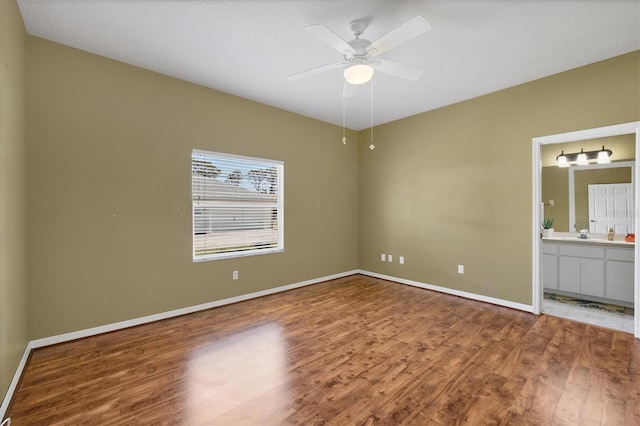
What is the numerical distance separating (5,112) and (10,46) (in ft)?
1.73

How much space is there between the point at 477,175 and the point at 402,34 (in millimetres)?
2665

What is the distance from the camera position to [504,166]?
147 inches

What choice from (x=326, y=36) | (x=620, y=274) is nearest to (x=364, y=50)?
(x=326, y=36)

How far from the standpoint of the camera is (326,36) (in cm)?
206

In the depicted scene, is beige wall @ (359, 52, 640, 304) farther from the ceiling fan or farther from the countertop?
the ceiling fan

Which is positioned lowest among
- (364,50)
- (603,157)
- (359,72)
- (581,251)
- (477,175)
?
(581,251)

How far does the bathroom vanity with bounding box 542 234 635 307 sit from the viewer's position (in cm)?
357

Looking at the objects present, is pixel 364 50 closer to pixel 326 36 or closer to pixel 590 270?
pixel 326 36

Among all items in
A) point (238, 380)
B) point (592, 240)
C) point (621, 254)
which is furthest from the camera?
point (592, 240)

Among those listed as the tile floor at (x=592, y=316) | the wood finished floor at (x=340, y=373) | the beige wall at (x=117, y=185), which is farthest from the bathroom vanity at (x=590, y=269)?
the beige wall at (x=117, y=185)

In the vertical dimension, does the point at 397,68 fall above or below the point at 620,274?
above

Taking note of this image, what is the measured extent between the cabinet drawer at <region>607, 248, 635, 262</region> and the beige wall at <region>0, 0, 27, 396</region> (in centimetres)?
608

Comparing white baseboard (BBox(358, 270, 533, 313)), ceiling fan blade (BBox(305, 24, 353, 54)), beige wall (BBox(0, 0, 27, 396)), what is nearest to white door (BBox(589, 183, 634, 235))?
white baseboard (BBox(358, 270, 533, 313))

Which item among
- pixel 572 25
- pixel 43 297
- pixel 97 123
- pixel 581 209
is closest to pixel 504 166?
pixel 572 25
